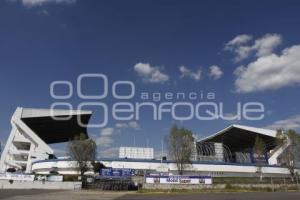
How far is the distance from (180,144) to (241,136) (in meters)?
53.4

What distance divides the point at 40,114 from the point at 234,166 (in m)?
55.4

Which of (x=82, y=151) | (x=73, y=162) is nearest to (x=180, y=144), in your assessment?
(x=82, y=151)

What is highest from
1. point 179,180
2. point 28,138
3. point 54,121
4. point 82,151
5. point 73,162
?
point 54,121

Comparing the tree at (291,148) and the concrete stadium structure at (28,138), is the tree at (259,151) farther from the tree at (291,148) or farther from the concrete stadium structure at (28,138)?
the concrete stadium structure at (28,138)

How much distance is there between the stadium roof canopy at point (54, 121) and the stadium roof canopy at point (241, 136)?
128 ft

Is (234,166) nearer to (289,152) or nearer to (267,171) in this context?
(267,171)

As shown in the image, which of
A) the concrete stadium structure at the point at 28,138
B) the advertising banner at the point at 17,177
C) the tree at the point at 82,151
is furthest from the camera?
the concrete stadium structure at the point at 28,138

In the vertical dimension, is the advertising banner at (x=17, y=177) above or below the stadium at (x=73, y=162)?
below

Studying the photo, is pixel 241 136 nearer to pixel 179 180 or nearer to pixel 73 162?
pixel 73 162

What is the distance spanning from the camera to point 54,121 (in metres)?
103

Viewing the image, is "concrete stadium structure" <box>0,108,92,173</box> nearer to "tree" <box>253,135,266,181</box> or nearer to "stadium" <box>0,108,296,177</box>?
"stadium" <box>0,108,296,177</box>

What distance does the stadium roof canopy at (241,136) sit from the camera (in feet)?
344

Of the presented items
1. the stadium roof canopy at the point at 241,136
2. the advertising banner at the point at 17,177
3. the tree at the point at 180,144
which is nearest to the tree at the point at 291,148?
the tree at the point at 180,144

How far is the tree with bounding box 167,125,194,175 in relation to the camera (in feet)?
229
